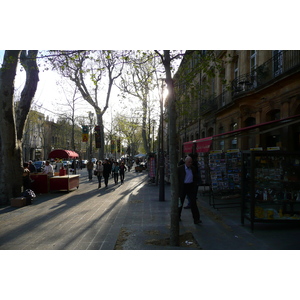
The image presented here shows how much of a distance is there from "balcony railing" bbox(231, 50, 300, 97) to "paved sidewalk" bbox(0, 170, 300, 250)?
20.7 feet

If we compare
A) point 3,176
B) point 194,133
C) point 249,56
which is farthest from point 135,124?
point 3,176

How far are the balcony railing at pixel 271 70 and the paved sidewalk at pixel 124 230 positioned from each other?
6311mm

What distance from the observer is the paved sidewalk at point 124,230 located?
5566 mm

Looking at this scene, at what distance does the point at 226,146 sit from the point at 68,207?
533 inches

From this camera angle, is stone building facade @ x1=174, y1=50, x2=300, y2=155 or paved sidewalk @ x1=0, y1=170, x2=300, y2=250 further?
stone building facade @ x1=174, y1=50, x2=300, y2=155

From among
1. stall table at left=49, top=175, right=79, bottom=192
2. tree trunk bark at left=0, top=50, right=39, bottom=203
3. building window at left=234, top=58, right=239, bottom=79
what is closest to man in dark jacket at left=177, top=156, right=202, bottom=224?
tree trunk bark at left=0, top=50, right=39, bottom=203

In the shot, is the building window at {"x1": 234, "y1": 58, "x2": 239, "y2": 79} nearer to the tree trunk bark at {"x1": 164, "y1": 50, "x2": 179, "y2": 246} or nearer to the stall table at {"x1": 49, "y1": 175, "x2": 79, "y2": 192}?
the stall table at {"x1": 49, "y1": 175, "x2": 79, "y2": 192}

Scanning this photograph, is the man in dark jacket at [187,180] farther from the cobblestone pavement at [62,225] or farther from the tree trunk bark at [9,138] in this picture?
the tree trunk bark at [9,138]

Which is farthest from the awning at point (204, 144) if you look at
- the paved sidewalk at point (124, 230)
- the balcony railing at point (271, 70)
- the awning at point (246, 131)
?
the balcony railing at point (271, 70)

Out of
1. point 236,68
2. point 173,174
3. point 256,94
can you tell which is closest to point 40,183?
point 173,174

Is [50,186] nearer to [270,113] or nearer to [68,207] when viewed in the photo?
[68,207]

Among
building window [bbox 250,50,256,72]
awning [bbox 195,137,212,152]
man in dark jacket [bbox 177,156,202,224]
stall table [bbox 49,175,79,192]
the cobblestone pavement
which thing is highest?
building window [bbox 250,50,256,72]

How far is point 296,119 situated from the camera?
5922 mm

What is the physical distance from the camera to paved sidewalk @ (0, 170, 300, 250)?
219 inches
